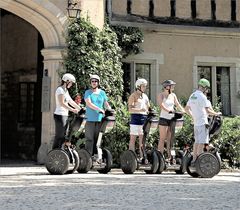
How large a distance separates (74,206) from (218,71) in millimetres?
10975

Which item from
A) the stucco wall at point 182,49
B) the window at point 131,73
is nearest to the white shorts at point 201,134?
the window at point 131,73

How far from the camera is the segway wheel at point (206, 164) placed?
31.1 ft

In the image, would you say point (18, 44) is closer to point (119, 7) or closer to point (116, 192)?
point (119, 7)

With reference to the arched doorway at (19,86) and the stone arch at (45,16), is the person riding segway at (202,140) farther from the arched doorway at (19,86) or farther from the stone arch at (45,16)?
the arched doorway at (19,86)

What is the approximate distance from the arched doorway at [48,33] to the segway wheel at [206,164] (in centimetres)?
478

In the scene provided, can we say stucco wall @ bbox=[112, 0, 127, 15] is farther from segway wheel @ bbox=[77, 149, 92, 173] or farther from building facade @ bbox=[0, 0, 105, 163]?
segway wheel @ bbox=[77, 149, 92, 173]

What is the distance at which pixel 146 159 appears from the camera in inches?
404

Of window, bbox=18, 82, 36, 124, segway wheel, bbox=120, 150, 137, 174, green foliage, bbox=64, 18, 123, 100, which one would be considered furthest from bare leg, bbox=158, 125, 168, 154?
window, bbox=18, 82, 36, 124

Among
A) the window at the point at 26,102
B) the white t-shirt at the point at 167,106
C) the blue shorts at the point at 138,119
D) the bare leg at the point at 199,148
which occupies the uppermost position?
the window at the point at 26,102

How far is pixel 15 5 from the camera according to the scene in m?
13.0

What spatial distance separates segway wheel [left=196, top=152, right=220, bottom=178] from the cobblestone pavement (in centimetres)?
22

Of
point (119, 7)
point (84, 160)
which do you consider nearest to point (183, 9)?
point (119, 7)

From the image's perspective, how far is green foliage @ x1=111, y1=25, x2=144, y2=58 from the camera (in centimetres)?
1439

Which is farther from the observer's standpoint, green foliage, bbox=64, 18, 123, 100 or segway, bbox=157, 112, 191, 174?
green foliage, bbox=64, 18, 123, 100
